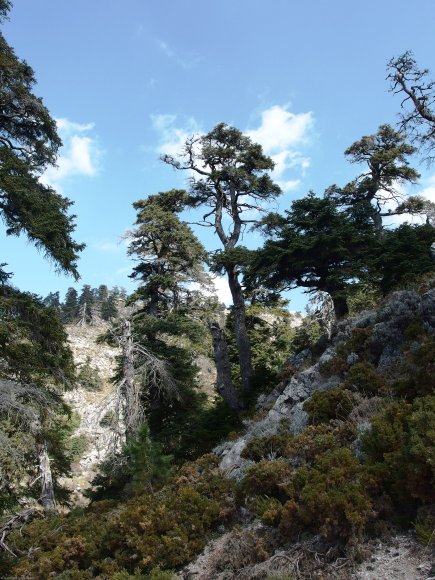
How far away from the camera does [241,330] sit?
61.8 ft

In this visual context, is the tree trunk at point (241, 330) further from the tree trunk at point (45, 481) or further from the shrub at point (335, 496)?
the shrub at point (335, 496)

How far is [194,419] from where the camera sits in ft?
59.2

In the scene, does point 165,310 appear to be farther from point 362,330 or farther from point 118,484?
point 362,330

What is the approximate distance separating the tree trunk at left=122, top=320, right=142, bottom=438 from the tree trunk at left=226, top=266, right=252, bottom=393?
4.72 meters

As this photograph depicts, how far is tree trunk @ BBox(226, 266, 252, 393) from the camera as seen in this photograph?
728 inches

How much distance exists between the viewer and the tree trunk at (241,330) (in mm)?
18500

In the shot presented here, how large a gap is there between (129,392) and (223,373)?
412cm

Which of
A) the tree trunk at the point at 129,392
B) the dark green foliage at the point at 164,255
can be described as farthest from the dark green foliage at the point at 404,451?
the dark green foliage at the point at 164,255

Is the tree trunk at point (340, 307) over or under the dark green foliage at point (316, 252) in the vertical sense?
under

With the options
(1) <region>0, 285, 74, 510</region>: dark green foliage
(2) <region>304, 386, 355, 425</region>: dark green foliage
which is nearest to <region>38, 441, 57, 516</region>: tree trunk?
(1) <region>0, 285, 74, 510</region>: dark green foliage

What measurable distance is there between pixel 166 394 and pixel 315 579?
47.5ft

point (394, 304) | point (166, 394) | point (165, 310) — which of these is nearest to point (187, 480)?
point (394, 304)

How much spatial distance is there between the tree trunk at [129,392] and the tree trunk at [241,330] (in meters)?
4.72

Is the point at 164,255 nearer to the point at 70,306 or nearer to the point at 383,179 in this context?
the point at 383,179
